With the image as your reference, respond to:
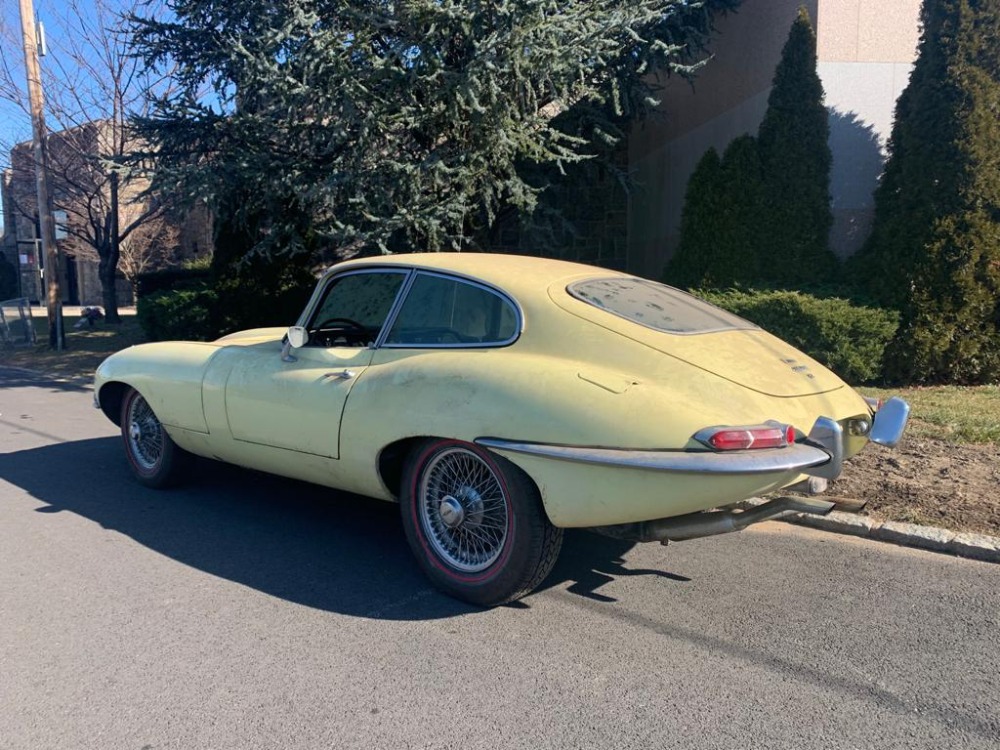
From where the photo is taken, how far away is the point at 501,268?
4.30 m

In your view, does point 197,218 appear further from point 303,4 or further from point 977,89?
point 977,89

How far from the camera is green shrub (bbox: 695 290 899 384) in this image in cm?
840

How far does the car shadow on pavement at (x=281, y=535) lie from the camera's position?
13.3 ft

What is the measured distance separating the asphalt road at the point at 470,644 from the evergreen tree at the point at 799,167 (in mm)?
6181

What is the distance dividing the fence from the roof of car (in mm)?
16081

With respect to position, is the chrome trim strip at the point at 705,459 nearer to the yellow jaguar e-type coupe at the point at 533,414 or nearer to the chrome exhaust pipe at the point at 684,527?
the yellow jaguar e-type coupe at the point at 533,414

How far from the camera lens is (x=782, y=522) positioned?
5.16 meters

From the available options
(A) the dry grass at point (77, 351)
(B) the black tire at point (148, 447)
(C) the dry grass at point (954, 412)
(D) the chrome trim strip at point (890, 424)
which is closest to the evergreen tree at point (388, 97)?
(A) the dry grass at point (77, 351)

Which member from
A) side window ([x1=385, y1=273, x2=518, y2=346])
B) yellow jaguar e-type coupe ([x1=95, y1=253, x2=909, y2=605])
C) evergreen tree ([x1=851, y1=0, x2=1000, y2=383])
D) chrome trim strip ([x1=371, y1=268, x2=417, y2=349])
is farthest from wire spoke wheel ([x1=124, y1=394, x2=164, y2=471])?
evergreen tree ([x1=851, y1=0, x2=1000, y2=383])

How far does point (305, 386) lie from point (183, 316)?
36.0 ft

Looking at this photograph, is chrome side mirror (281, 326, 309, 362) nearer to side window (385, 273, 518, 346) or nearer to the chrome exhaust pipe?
side window (385, 273, 518, 346)

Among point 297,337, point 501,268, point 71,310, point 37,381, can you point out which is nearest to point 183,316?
point 37,381

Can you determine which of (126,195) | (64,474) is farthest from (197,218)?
→ (64,474)

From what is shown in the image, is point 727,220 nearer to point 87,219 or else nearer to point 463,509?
point 463,509
